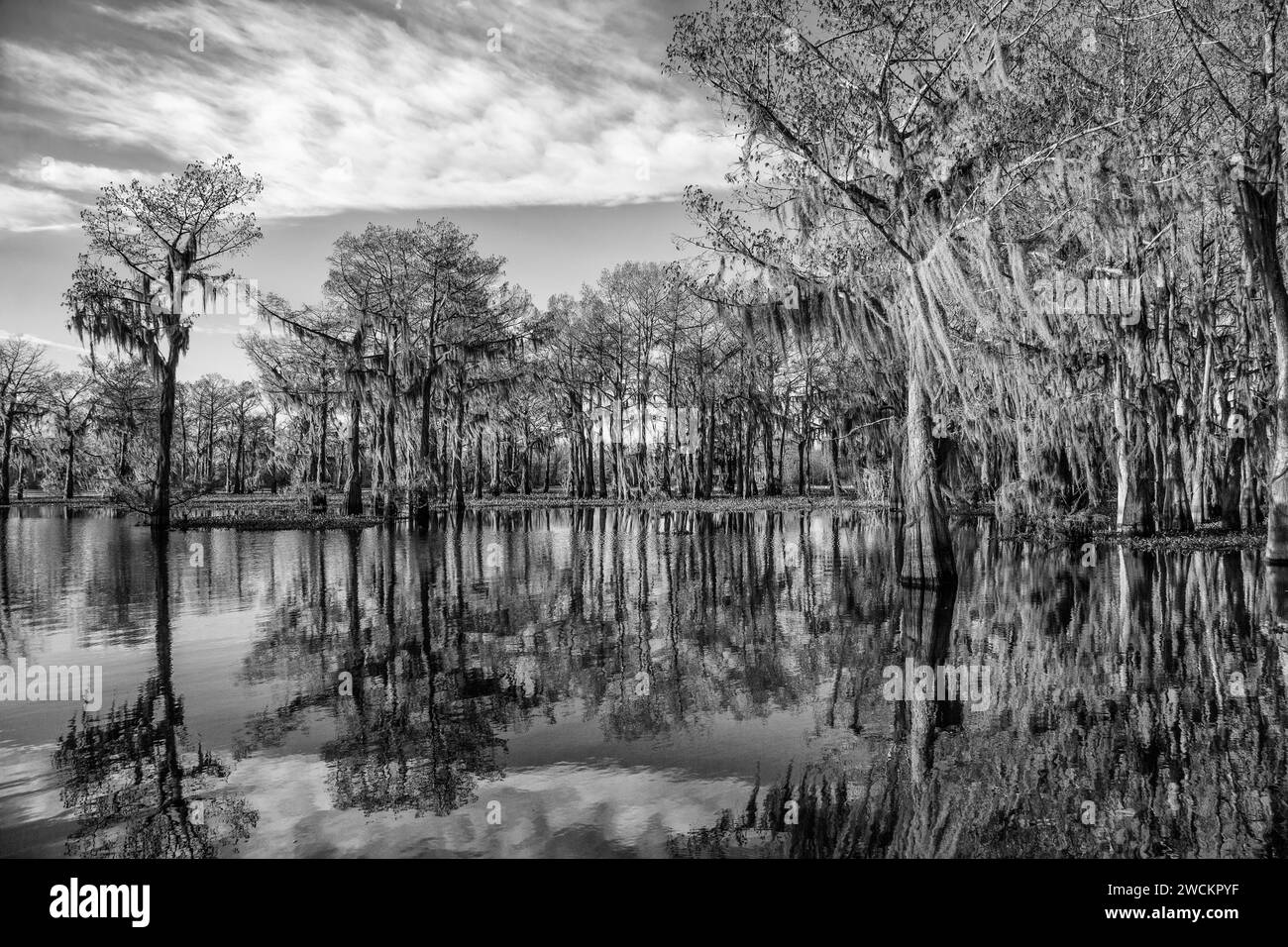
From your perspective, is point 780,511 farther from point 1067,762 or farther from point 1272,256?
point 1067,762

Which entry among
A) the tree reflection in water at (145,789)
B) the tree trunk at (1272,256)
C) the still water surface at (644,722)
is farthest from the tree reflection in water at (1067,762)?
the tree trunk at (1272,256)

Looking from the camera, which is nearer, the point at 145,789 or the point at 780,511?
the point at 145,789

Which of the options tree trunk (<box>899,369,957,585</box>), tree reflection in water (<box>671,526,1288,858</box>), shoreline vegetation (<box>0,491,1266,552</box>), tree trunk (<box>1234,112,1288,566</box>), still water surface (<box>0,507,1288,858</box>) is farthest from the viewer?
shoreline vegetation (<box>0,491,1266,552</box>)

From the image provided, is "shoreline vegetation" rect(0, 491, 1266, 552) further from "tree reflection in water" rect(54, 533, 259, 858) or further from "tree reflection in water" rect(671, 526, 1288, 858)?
"tree reflection in water" rect(54, 533, 259, 858)

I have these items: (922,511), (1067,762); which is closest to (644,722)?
(1067,762)

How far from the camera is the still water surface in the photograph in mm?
4332

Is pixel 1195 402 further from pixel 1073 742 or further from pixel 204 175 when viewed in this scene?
pixel 204 175

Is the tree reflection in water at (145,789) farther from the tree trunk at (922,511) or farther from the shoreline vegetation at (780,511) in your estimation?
the shoreline vegetation at (780,511)

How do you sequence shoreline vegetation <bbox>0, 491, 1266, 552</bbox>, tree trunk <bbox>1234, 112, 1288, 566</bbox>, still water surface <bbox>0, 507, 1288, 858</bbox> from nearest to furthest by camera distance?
1. still water surface <bbox>0, 507, 1288, 858</bbox>
2. tree trunk <bbox>1234, 112, 1288, 566</bbox>
3. shoreline vegetation <bbox>0, 491, 1266, 552</bbox>

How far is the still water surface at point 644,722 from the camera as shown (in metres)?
4.33

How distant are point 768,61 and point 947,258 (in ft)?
15.8

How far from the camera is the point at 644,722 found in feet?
20.8

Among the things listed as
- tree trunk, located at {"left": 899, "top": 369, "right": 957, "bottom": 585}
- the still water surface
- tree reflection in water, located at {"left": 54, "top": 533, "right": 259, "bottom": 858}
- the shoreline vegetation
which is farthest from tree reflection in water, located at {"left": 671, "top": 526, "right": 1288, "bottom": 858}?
the shoreline vegetation
